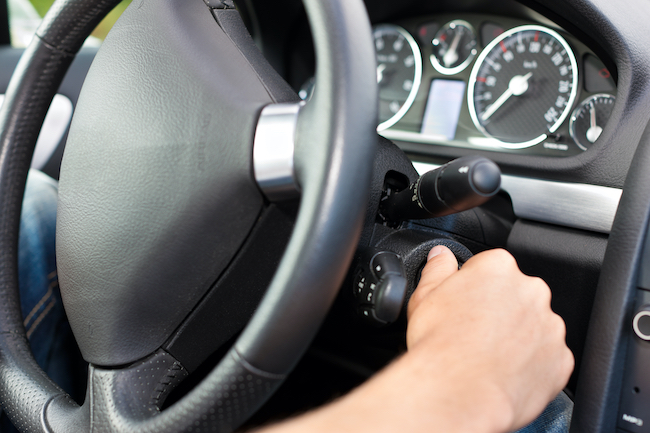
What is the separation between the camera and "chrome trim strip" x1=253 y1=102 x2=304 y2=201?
52 centimetres

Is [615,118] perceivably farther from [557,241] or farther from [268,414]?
[268,414]

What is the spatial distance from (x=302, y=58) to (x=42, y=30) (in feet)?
2.97

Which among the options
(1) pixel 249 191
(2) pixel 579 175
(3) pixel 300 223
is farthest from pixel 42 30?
(2) pixel 579 175

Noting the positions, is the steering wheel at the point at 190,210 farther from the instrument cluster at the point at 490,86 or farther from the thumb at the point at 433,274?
the instrument cluster at the point at 490,86

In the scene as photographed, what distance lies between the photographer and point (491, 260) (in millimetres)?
582

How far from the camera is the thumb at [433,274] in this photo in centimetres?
62

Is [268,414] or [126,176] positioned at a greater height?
[126,176]

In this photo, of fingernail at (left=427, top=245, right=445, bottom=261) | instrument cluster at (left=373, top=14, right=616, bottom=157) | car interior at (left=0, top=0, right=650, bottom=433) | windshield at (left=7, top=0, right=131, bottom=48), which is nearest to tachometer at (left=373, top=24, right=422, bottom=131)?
instrument cluster at (left=373, top=14, right=616, bottom=157)

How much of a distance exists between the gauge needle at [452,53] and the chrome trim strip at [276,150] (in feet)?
2.57

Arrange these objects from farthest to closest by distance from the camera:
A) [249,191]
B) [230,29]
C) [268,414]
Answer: [268,414] < [230,29] < [249,191]

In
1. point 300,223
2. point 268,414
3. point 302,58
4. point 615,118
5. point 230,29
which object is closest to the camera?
point 300,223

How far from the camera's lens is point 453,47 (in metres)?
1.22

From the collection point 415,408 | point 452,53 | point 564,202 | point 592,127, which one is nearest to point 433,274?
point 415,408

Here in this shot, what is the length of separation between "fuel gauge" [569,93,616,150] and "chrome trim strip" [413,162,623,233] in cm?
14
